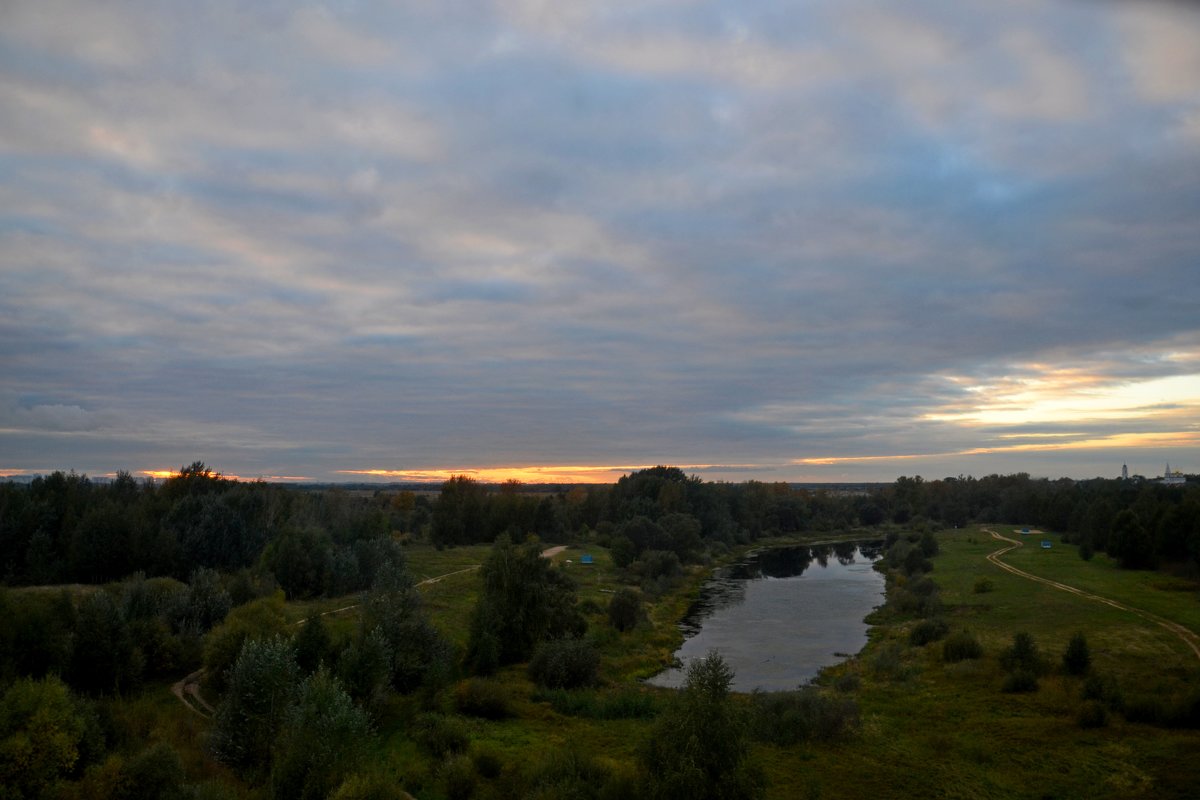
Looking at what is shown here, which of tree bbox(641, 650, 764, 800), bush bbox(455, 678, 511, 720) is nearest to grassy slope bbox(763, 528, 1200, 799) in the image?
tree bbox(641, 650, 764, 800)

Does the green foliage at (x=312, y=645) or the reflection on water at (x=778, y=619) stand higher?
the green foliage at (x=312, y=645)

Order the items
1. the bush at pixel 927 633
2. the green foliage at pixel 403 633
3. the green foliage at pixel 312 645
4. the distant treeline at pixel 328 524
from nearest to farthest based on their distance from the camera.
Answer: the green foliage at pixel 312 645 < the green foliage at pixel 403 633 < the bush at pixel 927 633 < the distant treeline at pixel 328 524

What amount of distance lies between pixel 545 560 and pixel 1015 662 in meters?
22.6

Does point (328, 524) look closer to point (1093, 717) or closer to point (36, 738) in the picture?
point (36, 738)

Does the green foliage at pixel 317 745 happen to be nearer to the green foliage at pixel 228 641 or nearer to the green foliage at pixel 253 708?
the green foliage at pixel 253 708

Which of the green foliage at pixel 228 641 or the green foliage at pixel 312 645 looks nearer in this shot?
the green foliage at pixel 228 641

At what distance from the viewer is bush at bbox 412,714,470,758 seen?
74.3 ft

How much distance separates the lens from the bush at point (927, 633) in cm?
4034

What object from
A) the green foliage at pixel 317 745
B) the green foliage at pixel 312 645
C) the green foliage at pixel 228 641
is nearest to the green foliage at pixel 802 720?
the green foliage at pixel 317 745

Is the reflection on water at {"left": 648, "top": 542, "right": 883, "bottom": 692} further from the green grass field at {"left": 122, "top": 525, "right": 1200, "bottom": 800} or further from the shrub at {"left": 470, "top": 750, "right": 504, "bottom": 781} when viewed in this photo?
the shrub at {"left": 470, "top": 750, "right": 504, "bottom": 781}

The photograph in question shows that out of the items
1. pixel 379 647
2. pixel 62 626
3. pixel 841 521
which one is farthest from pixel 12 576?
pixel 841 521

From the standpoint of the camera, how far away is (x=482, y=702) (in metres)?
27.5

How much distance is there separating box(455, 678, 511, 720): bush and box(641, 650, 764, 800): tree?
1251 centimetres

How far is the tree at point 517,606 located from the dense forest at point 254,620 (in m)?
0.10
